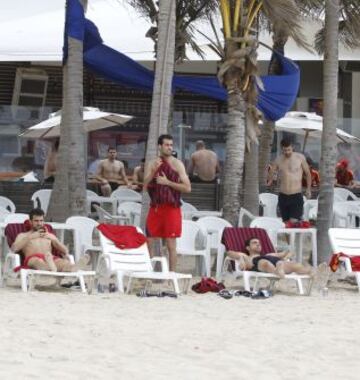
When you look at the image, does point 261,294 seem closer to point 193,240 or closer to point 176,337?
point 193,240

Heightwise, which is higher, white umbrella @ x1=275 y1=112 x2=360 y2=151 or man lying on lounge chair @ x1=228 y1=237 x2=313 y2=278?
white umbrella @ x1=275 y1=112 x2=360 y2=151

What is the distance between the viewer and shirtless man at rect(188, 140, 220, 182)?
2112cm

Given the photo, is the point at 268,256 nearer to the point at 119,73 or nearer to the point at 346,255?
the point at 346,255

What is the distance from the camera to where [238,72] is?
1698 cm

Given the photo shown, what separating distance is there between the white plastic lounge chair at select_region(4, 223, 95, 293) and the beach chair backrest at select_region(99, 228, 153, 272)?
334 millimetres

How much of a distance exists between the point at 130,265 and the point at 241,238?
1.46 metres

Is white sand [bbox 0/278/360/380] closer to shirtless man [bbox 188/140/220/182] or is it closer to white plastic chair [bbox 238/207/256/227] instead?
white plastic chair [bbox 238/207/256/227]

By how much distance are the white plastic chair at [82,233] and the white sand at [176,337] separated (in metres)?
1.54

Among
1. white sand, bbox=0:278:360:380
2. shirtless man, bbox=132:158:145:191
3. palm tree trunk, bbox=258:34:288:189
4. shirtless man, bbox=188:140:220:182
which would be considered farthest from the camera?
palm tree trunk, bbox=258:34:288:189

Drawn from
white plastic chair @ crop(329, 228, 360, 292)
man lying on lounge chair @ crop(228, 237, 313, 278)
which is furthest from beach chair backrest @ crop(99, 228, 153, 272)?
white plastic chair @ crop(329, 228, 360, 292)

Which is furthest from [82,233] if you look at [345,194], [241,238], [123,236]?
[345,194]

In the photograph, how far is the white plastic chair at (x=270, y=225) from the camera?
15.8m

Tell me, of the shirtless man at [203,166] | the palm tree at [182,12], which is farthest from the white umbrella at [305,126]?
the palm tree at [182,12]

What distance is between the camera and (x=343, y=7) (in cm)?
2153
